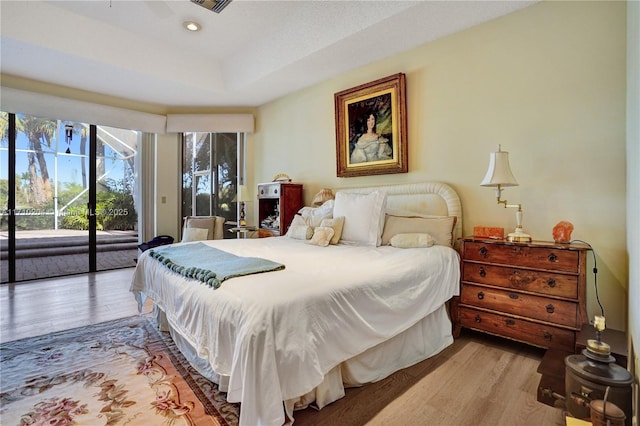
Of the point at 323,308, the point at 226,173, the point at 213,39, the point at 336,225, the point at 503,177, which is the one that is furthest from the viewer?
the point at 226,173

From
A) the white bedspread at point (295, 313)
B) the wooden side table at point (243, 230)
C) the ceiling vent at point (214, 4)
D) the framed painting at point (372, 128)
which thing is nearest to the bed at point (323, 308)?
the white bedspread at point (295, 313)

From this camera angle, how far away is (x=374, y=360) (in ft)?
6.02

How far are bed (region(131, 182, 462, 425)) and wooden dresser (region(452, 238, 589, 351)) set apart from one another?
16 centimetres

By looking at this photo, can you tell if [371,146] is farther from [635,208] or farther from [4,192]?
[4,192]

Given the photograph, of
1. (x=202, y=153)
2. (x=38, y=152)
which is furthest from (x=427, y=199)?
(x=38, y=152)

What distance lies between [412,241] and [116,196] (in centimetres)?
513

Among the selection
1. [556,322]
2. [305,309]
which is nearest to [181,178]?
[305,309]

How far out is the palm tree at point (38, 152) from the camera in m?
4.45

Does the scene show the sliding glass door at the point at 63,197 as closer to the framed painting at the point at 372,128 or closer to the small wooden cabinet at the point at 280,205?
the small wooden cabinet at the point at 280,205

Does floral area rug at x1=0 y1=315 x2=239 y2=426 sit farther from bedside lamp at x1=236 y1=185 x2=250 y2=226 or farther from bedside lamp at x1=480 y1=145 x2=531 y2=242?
bedside lamp at x1=236 y1=185 x2=250 y2=226

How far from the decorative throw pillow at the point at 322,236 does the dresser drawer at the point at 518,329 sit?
127 centimetres

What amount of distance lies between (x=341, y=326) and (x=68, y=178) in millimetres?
5359

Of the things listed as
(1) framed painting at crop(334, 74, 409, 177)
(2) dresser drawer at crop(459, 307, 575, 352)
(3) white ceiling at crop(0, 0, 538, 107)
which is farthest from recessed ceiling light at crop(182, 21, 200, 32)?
(2) dresser drawer at crop(459, 307, 575, 352)

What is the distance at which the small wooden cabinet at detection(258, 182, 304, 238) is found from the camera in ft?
13.6
